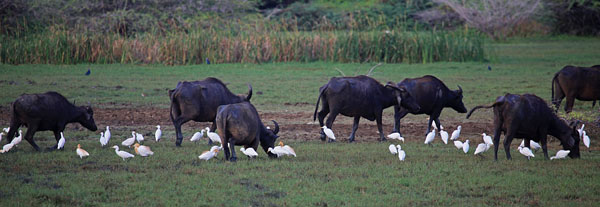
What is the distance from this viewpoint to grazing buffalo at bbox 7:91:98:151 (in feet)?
33.2

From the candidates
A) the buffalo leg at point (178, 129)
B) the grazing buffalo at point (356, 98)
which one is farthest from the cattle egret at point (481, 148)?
the buffalo leg at point (178, 129)

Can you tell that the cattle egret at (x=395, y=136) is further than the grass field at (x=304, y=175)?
Yes

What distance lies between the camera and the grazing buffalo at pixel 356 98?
39.4 ft

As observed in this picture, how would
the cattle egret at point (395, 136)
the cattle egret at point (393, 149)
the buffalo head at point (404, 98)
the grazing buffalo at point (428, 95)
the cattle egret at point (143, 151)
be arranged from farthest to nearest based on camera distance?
1. the grazing buffalo at point (428, 95)
2. the buffalo head at point (404, 98)
3. the cattle egret at point (395, 136)
4. the cattle egret at point (393, 149)
5. the cattle egret at point (143, 151)

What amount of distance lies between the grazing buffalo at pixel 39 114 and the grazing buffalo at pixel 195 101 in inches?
59.9

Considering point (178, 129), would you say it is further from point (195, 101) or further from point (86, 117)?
point (86, 117)

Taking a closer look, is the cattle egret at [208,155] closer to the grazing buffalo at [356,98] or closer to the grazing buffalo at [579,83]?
the grazing buffalo at [356,98]

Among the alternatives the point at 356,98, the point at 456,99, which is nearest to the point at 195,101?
the point at 356,98

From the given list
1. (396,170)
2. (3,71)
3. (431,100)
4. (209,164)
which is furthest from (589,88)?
(3,71)

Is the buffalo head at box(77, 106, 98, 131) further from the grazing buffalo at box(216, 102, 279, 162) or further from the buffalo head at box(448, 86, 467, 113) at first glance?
the buffalo head at box(448, 86, 467, 113)

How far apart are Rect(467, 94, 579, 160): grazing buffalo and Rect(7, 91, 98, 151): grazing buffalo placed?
5607mm

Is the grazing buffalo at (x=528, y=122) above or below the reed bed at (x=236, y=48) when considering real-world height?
above

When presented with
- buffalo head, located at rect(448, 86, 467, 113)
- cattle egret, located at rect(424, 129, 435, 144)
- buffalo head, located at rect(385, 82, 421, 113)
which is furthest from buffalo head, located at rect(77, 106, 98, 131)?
buffalo head, located at rect(448, 86, 467, 113)

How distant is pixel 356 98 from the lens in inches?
476
